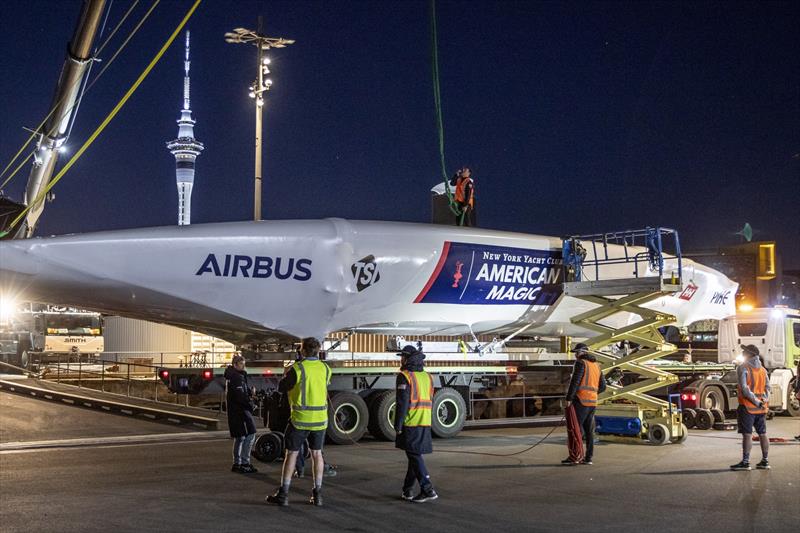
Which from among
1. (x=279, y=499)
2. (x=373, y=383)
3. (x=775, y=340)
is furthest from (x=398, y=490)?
(x=775, y=340)

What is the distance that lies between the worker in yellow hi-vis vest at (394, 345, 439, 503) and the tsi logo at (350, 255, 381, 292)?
4263 millimetres

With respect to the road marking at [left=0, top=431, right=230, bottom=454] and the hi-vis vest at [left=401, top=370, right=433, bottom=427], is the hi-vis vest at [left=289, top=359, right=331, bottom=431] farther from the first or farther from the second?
the road marking at [left=0, top=431, right=230, bottom=454]

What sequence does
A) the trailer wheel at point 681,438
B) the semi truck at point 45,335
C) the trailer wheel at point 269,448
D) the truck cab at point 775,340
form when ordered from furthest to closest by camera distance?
the semi truck at point 45,335 → the truck cab at point 775,340 → the trailer wheel at point 681,438 → the trailer wheel at point 269,448

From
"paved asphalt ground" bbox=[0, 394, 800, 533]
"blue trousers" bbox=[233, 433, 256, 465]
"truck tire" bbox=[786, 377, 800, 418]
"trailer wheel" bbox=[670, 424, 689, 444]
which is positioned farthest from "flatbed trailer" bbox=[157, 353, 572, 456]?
"truck tire" bbox=[786, 377, 800, 418]

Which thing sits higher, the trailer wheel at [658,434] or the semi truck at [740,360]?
the semi truck at [740,360]

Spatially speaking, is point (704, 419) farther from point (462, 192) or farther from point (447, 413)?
point (462, 192)

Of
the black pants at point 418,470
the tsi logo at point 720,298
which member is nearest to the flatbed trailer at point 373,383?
the black pants at point 418,470

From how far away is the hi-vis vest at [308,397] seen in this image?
9648 millimetres

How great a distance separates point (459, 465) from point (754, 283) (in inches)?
514

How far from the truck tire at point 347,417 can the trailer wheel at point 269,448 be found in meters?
2.71

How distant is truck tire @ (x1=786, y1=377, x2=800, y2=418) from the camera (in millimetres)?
22156

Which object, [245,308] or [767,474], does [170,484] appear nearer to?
[245,308]

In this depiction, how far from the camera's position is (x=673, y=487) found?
443 inches

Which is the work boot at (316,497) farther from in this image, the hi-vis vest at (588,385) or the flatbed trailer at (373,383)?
the hi-vis vest at (588,385)
